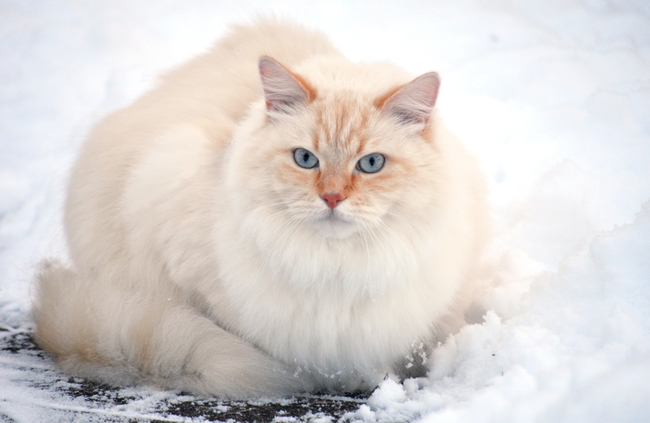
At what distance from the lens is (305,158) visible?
61.8 inches

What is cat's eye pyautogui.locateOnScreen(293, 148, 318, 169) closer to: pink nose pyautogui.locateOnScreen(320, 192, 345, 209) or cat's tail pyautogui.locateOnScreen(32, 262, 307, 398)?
pink nose pyautogui.locateOnScreen(320, 192, 345, 209)

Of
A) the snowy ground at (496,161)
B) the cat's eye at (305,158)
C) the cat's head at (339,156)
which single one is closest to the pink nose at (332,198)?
the cat's head at (339,156)

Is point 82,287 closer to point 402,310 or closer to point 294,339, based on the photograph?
point 294,339

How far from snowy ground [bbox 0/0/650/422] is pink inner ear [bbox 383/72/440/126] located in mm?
619

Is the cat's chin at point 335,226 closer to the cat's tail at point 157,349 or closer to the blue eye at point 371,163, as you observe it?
the blue eye at point 371,163

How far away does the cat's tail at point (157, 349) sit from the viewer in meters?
1.66

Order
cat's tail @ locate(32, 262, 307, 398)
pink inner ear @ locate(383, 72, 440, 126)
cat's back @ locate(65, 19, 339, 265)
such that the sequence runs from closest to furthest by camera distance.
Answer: pink inner ear @ locate(383, 72, 440, 126) < cat's tail @ locate(32, 262, 307, 398) < cat's back @ locate(65, 19, 339, 265)

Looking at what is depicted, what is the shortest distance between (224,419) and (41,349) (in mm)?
970

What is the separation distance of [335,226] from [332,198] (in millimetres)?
89

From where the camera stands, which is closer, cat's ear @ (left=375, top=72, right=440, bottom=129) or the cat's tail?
cat's ear @ (left=375, top=72, right=440, bottom=129)

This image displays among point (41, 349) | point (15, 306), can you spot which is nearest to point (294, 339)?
point (41, 349)

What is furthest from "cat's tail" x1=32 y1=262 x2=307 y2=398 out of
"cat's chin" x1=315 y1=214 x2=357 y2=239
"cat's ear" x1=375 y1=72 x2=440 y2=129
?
"cat's ear" x1=375 y1=72 x2=440 y2=129

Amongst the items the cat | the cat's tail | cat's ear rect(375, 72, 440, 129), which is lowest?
the cat's tail

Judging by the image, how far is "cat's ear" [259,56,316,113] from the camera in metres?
1.57
